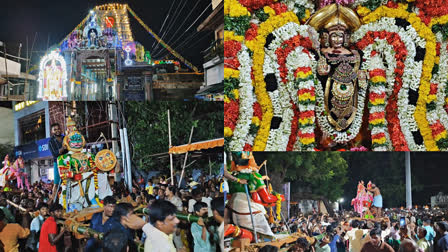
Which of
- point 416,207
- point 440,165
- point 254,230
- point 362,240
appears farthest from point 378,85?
point 254,230

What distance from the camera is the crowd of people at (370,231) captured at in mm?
4059

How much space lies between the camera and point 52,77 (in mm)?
3863

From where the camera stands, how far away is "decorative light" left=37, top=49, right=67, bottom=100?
3.82 m

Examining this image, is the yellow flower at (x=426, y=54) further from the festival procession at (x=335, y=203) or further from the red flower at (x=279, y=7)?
the red flower at (x=279, y=7)

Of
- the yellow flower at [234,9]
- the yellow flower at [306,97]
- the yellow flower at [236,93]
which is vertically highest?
the yellow flower at [234,9]

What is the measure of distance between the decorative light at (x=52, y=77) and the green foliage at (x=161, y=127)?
56cm

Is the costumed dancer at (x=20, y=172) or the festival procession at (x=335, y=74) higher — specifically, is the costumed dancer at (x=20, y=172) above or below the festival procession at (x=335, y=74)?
Answer: below

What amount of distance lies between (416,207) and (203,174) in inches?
79.1

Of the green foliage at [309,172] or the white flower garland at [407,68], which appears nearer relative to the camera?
the green foliage at [309,172]

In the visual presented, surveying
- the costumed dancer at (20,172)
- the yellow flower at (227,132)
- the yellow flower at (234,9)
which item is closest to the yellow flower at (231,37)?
the yellow flower at (234,9)

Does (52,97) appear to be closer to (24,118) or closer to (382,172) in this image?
(24,118)

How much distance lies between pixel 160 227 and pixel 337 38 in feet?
8.92

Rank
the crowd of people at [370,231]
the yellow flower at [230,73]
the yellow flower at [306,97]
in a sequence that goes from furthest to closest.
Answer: the yellow flower at [306,97]
the yellow flower at [230,73]
the crowd of people at [370,231]

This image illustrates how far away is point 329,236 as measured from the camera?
13.5 ft
